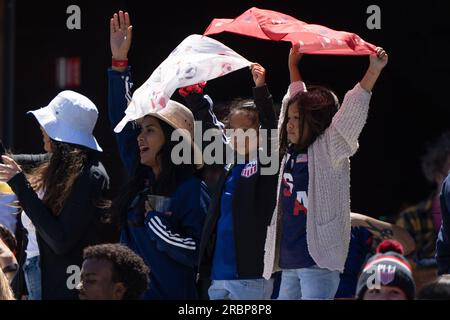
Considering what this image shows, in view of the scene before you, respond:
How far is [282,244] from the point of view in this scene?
5.43 meters

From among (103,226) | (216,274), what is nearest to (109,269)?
(216,274)

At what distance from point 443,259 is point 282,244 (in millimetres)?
781

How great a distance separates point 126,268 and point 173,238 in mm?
636

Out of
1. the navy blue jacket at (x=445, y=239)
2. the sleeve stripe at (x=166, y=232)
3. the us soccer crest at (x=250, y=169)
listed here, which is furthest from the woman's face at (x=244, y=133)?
the navy blue jacket at (x=445, y=239)

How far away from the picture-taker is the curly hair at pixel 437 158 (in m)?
7.16

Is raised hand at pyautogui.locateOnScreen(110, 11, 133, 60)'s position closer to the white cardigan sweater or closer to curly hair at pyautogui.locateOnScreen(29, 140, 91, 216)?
curly hair at pyautogui.locateOnScreen(29, 140, 91, 216)

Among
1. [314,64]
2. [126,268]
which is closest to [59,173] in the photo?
[126,268]

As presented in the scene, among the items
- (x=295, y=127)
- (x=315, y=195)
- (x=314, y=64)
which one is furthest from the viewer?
(x=314, y=64)

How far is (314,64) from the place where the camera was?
799 centimetres

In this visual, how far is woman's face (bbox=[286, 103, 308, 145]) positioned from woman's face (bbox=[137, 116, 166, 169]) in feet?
2.23

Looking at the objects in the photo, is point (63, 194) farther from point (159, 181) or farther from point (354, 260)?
point (354, 260)

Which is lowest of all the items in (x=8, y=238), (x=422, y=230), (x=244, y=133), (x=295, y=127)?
(x=422, y=230)

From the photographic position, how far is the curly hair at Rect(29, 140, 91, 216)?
5879 mm

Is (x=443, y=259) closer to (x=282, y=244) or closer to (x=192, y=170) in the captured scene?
(x=282, y=244)
